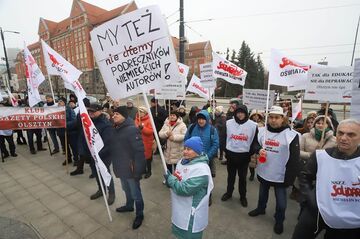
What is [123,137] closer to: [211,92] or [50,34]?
[211,92]

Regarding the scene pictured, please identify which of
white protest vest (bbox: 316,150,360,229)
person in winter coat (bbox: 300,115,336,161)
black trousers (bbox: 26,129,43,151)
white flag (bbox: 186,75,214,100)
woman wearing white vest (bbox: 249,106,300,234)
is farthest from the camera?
white flag (bbox: 186,75,214,100)

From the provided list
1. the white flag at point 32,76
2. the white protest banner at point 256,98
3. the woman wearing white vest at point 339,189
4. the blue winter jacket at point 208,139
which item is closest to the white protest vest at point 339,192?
the woman wearing white vest at point 339,189

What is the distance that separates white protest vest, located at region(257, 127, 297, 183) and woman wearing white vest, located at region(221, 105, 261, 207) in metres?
0.31

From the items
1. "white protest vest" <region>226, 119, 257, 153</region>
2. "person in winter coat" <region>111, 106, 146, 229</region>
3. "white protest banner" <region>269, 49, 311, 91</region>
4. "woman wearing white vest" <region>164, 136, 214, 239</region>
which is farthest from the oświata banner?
"white protest banner" <region>269, 49, 311, 91</region>

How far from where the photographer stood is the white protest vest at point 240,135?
356cm

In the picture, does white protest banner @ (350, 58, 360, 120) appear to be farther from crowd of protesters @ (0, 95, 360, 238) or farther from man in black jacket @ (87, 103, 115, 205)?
man in black jacket @ (87, 103, 115, 205)

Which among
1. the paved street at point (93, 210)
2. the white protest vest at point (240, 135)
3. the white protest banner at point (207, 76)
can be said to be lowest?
the paved street at point (93, 210)

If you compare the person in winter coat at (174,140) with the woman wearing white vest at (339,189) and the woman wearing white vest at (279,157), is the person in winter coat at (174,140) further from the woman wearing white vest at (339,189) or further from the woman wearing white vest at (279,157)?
the woman wearing white vest at (339,189)

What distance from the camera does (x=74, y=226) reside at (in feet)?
10.8

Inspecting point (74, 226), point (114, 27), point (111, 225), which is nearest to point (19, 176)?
point (74, 226)

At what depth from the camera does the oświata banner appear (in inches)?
215

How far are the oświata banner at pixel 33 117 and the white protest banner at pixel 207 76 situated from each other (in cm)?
442

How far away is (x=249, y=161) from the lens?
3.75 meters

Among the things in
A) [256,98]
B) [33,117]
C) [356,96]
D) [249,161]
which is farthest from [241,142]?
[33,117]
